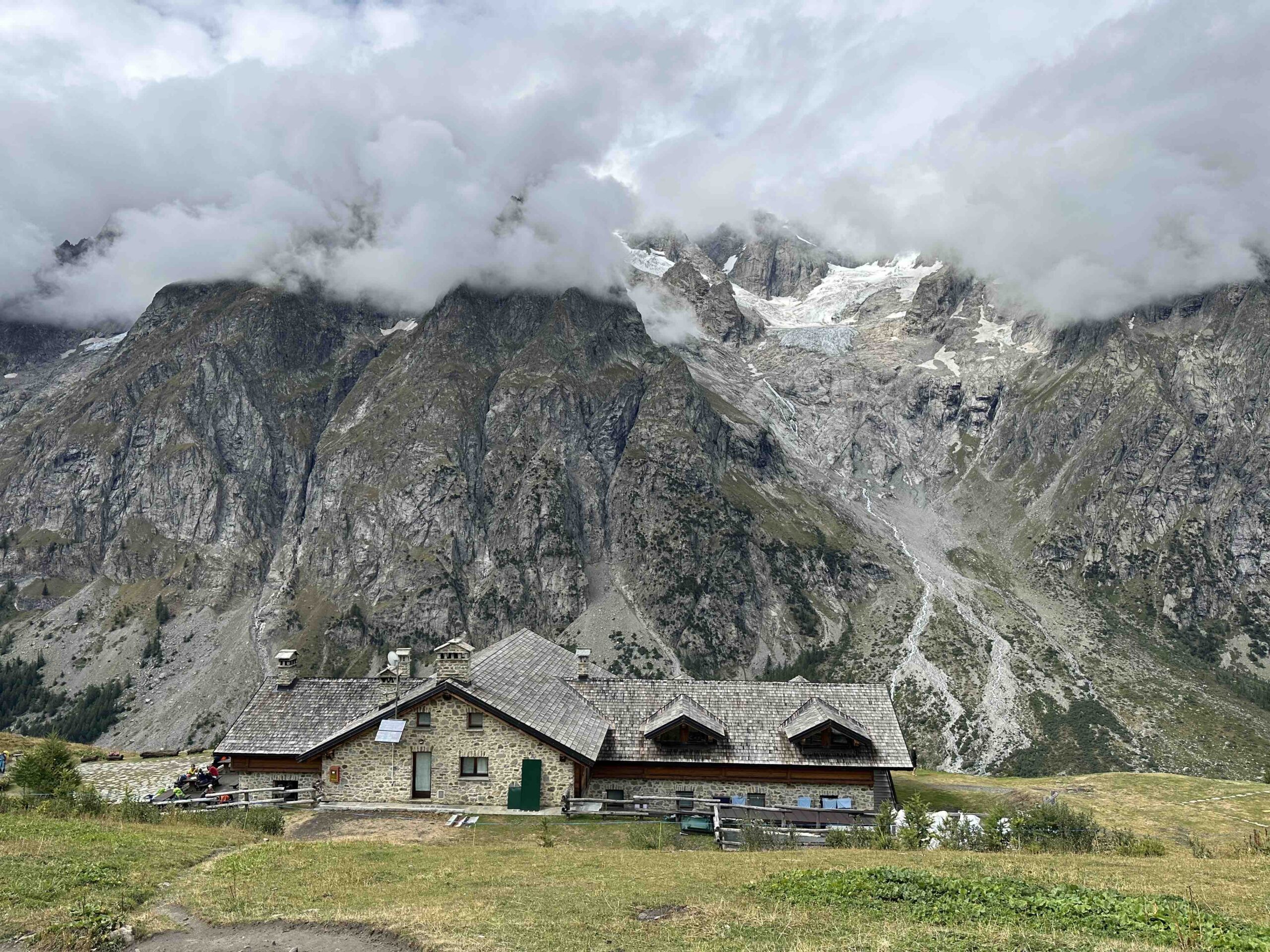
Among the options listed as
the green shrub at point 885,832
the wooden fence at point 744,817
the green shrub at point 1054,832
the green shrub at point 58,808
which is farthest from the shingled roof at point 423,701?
the green shrub at point 1054,832

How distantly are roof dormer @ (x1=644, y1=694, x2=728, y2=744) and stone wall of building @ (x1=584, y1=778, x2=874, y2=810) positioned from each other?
2165 mm

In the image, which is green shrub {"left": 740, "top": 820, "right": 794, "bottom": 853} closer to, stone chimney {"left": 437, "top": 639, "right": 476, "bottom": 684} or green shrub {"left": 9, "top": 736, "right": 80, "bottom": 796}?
stone chimney {"left": 437, "top": 639, "right": 476, "bottom": 684}

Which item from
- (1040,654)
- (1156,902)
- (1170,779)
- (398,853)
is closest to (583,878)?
(398,853)

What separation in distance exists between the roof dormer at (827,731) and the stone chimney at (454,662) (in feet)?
59.2

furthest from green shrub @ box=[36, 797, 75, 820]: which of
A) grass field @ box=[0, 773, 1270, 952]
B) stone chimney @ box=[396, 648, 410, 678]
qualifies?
stone chimney @ box=[396, 648, 410, 678]

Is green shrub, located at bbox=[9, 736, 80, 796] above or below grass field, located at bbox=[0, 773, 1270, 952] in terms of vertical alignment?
above

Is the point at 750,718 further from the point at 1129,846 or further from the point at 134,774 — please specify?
the point at 134,774

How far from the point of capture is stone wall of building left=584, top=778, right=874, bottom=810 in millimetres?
42344

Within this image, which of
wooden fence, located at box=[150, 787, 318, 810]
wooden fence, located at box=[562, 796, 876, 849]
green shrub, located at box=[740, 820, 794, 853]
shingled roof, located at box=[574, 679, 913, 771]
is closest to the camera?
green shrub, located at box=[740, 820, 794, 853]

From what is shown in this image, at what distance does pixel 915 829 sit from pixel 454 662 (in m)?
22.6

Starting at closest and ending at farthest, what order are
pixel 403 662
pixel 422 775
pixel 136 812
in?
pixel 136 812 → pixel 422 775 → pixel 403 662

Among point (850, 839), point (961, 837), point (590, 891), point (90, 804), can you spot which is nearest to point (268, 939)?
point (590, 891)

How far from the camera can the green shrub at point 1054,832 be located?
2848 cm

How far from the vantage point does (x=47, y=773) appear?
109ft
